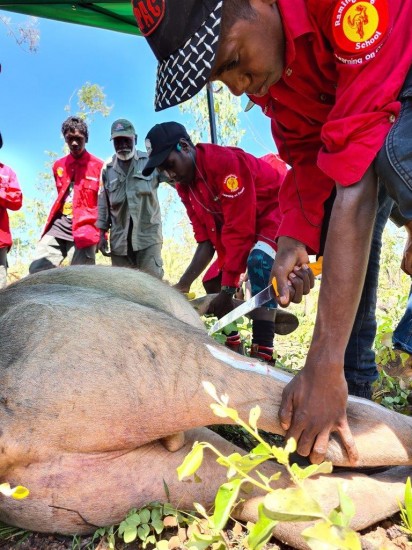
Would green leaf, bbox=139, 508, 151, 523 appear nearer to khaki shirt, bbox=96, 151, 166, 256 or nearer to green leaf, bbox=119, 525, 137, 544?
green leaf, bbox=119, 525, 137, 544

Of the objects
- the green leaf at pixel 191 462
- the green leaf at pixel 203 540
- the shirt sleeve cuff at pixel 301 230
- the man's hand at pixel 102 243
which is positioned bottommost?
the green leaf at pixel 203 540

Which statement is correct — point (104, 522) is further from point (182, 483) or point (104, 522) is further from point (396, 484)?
point (396, 484)

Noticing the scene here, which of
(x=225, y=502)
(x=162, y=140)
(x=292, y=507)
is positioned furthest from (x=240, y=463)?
(x=162, y=140)

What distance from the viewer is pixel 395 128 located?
145 cm

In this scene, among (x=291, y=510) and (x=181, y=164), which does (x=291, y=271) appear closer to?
(x=291, y=510)

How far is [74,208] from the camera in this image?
628 centimetres

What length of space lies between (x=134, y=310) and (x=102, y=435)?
43 cm

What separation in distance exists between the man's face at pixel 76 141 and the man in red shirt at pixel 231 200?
7.97 ft

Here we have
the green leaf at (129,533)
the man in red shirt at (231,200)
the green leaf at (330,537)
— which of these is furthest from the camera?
the man in red shirt at (231,200)

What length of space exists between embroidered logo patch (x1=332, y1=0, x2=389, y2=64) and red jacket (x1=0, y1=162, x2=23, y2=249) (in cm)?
504

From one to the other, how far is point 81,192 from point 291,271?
4.75 metres

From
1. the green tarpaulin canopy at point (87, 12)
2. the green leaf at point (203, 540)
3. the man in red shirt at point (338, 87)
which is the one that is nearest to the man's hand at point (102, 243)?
the green tarpaulin canopy at point (87, 12)

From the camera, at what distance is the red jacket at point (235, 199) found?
3.60m

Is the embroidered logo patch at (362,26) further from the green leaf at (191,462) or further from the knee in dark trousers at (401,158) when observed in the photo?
the green leaf at (191,462)
